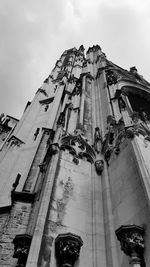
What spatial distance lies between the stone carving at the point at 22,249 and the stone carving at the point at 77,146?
258 centimetres

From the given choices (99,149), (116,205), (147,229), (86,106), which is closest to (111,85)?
(86,106)

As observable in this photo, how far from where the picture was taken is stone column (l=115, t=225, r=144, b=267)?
3352 mm

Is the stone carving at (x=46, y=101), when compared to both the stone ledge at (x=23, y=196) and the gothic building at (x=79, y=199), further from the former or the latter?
the stone ledge at (x=23, y=196)

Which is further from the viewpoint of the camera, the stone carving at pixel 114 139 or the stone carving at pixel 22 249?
the stone carving at pixel 114 139

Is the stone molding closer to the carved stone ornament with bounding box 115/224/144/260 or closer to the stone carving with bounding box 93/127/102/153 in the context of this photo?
the carved stone ornament with bounding box 115/224/144/260

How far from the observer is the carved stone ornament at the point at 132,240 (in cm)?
342

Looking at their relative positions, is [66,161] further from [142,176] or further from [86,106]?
[86,106]

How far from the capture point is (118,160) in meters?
5.71

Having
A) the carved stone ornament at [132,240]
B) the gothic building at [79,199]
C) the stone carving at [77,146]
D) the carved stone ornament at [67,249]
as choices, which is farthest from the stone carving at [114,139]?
the carved stone ornament at [67,249]

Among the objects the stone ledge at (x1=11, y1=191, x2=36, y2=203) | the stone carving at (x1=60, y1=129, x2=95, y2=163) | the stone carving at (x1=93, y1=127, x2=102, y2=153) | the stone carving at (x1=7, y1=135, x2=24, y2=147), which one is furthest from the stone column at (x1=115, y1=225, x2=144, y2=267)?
the stone carving at (x1=7, y1=135, x2=24, y2=147)

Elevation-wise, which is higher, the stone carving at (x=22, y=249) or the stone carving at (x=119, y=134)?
the stone carving at (x=119, y=134)

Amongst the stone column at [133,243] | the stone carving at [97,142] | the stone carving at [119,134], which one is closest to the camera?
the stone column at [133,243]

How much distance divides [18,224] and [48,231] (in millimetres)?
1789

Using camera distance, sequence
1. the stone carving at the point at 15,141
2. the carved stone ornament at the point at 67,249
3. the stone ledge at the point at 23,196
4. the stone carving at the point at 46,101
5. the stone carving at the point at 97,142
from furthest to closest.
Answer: the stone carving at the point at 46,101 → the stone carving at the point at 15,141 → the stone carving at the point at 97,142 → the stone ledge at the point at 23,196 → the carved stone ornament at the point at 67,249
